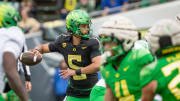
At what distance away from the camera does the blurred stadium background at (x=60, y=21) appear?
33.3ft

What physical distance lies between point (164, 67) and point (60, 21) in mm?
6706

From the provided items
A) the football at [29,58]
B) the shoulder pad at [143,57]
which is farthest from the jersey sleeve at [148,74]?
the football at [29,58]

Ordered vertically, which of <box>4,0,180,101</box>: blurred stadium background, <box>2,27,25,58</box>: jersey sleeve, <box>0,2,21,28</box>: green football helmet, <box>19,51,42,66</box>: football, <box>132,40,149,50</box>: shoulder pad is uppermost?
<box>0,2,21,28</box>: green football helmet

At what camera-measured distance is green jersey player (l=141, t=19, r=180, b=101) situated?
12.7 feet

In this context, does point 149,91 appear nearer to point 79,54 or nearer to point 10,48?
point 10,48

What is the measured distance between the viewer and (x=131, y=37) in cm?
446

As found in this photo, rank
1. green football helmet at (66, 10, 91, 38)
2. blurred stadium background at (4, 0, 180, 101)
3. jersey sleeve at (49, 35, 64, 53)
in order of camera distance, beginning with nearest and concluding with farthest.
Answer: green football helmet at (66, 10, 91, 38), jersey sleeve at (49, 35, 64, 53), blurred stadium background at (4, 0, 180, 101)

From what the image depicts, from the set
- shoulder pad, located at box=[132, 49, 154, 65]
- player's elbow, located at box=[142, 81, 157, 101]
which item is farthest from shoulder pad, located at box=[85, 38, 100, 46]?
player's elbow, located at box=[142, 81, 157, 101]

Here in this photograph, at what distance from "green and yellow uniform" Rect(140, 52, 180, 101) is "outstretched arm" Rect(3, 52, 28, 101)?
4.75ft

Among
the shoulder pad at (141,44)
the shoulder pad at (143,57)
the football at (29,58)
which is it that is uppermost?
the shoulder pad at (143,57)

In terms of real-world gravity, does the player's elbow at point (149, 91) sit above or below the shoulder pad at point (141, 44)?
below

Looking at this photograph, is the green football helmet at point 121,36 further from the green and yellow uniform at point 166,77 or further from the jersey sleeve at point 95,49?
the jersey sleeve at point 95,49

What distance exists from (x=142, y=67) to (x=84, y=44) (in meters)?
1.83

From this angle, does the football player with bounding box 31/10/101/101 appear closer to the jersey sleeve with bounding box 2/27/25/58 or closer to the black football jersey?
the black football jersey
